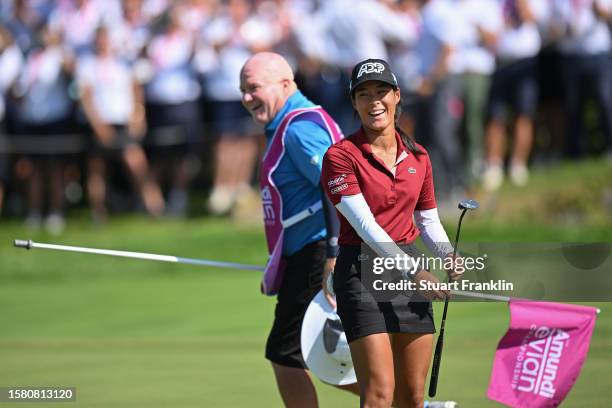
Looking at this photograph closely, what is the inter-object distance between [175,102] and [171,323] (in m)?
6.43

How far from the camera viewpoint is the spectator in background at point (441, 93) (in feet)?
55.4

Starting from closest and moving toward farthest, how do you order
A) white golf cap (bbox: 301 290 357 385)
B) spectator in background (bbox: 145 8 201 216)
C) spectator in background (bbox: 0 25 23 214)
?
white golf cap (bbox: 301 290 357 385) < spectator in background (bbox: 145 8 201 216) < spectator in background (bbox: 0 25 23 214)

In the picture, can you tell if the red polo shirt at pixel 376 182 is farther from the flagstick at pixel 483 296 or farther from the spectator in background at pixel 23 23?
the spectator in background at pixel 23 23

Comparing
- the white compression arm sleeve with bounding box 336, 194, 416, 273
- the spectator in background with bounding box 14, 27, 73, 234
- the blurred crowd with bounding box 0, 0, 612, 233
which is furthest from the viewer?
the spectator in background with bounding box 14, 27, 73, 234

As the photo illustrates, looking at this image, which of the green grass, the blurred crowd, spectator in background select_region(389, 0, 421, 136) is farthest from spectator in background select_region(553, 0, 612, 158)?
spectator in background select_region(389, 0, 421, 136)

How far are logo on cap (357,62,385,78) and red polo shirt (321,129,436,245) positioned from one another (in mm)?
309

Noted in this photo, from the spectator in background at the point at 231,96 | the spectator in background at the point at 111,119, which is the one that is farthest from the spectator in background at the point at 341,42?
the spectator in background at the point at 111,119

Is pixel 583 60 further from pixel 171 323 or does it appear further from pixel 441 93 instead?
pixel 171 323

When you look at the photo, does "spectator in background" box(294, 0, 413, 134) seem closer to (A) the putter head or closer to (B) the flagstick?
(B) the flagstick

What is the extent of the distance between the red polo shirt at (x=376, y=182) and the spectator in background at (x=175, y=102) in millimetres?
12652

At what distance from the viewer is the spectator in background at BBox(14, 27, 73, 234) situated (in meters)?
19.1

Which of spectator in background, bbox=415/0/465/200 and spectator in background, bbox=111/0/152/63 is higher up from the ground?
spectator in background, bbox=111/0/152/63

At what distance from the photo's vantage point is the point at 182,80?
19062 millimetres

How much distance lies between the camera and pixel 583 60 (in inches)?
664
